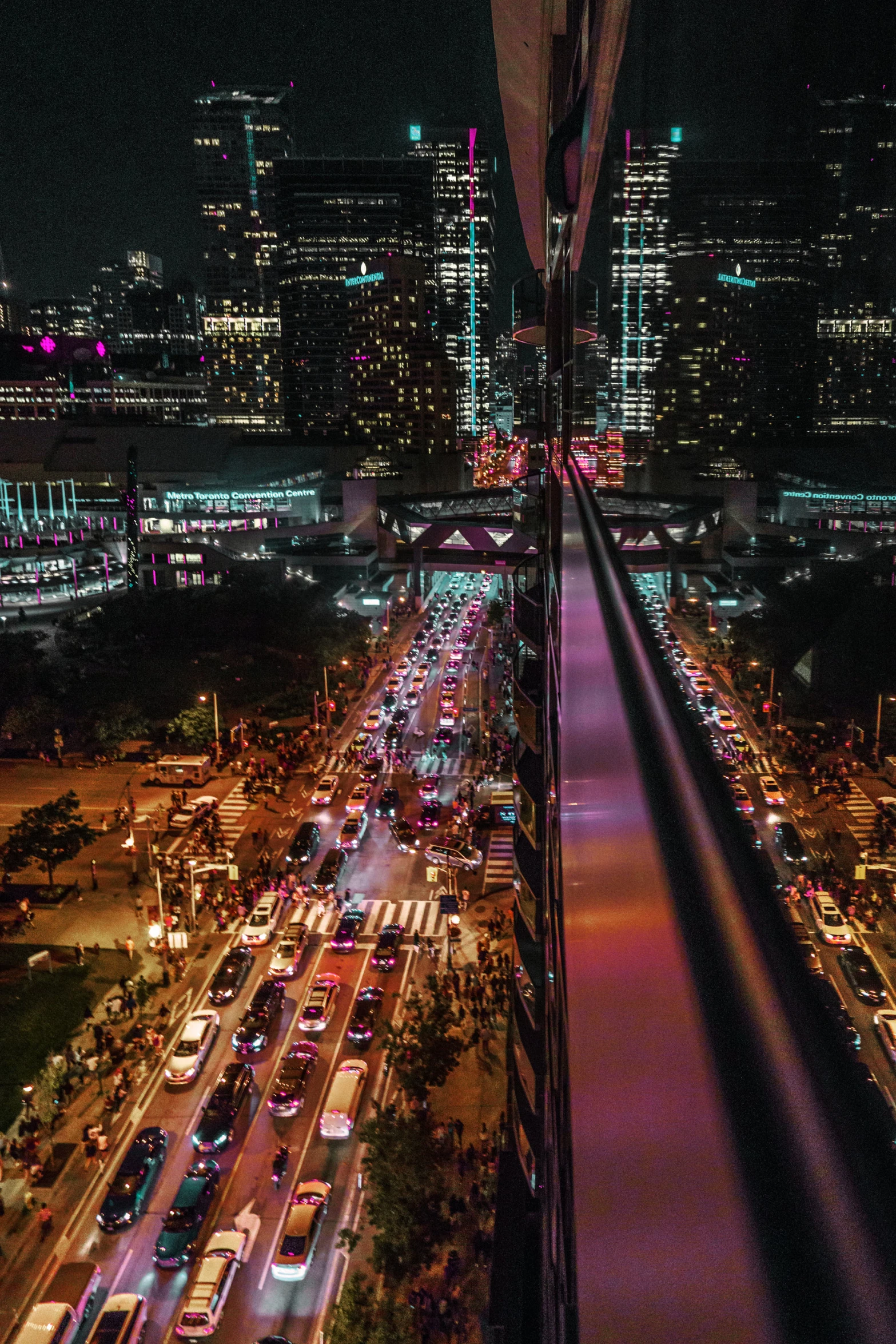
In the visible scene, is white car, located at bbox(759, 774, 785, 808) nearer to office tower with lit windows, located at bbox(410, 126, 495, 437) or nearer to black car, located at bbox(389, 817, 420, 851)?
black car, located at bbox(389, 817, 420, 851)

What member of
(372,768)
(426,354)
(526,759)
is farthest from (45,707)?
(426,354)

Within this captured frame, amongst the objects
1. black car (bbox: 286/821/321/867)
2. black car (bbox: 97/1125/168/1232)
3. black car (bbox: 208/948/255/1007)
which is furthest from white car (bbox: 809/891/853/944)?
black car (bbox: 286/821/321/867)

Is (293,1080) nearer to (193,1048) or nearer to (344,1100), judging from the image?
(344,1100)

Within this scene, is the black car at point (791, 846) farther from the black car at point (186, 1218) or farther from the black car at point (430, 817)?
the black car at point (430, 817)

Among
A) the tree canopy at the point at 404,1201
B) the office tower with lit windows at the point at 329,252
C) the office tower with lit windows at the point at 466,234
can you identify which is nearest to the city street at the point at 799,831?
the tree canopy at the point at 404,1201

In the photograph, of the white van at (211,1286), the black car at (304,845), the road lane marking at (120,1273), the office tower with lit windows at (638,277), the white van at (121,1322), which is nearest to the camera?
the office tower with lit windows at (638,277)

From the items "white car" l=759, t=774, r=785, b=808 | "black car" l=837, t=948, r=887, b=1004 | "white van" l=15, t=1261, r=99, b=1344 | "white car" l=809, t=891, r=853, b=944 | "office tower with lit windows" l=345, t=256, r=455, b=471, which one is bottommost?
"white van" l=15, t=1261, r=99, b=1344
